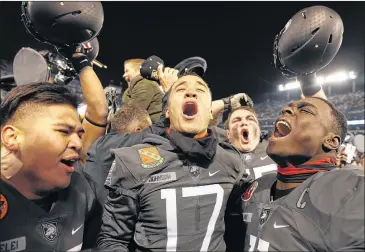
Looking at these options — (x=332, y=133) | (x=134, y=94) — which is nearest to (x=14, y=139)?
(x=332, y=133)

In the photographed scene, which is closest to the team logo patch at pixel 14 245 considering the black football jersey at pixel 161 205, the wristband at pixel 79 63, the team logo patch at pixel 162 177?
the black football jersey at pixel 161 205

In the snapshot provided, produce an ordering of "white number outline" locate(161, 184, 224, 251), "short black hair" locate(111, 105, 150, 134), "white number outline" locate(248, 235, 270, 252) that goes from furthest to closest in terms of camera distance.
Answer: "short black hair" locate(111, 105, 150, 134), "white number outline" locate(161, 184, 224, 251), "white number outline" locate(248, 235, 270, 252)

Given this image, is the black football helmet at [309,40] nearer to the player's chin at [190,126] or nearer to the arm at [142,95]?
the player's chin at [190,126]

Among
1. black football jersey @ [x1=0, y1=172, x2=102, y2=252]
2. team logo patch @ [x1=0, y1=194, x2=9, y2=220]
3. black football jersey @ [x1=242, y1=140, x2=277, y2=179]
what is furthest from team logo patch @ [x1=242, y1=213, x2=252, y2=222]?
team logo patch @ [x1=0, y1=194, x2=9, y2=220]

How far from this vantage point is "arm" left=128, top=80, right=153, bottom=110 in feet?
11.4

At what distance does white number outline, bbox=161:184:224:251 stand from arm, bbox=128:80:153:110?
6.01ft

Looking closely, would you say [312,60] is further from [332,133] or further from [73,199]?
[73,199]

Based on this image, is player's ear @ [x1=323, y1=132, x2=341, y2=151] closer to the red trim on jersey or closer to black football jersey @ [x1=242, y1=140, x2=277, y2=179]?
the red trim on jersey

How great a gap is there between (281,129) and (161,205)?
719mm

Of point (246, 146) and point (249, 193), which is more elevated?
point (246, 146)

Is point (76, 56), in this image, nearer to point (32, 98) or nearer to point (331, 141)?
point (32, 98)

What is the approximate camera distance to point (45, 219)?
1266 mm

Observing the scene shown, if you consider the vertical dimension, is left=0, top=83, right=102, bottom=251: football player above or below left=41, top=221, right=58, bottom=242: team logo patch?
above

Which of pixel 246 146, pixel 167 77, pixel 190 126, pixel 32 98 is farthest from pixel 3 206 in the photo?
pixel 246 146
